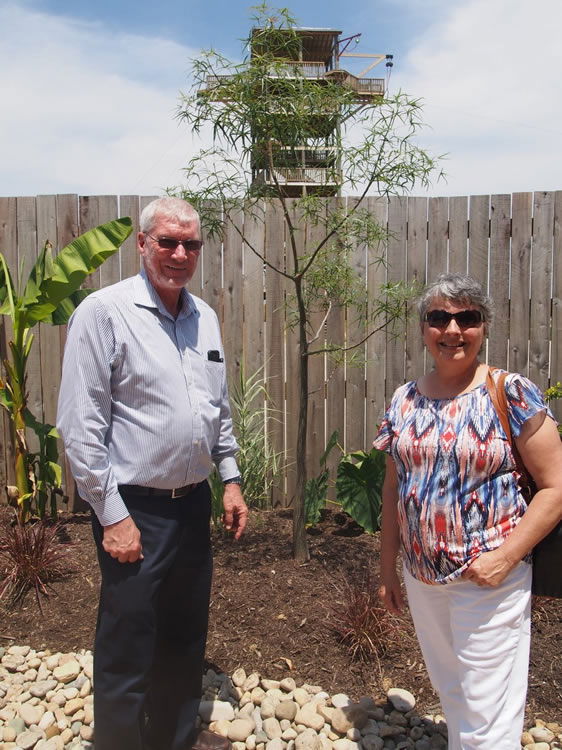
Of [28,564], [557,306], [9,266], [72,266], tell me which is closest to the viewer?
[28,564]

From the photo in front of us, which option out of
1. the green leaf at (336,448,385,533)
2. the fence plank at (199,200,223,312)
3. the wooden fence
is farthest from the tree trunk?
the fence plank at (199,200,223,312)

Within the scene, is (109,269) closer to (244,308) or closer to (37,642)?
(244,308)

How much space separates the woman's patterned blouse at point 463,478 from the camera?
1.94m

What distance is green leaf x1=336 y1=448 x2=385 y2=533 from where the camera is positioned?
4621 millimetres

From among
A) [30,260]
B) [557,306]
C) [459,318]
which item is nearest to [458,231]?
[557,306]

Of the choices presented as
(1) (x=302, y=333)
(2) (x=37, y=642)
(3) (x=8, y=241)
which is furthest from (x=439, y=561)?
(3) (x=8, y=241)

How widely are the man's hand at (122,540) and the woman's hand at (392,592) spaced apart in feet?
3.05

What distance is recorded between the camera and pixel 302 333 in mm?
3877

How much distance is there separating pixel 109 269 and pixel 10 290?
2.59ft

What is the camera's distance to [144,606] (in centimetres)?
225

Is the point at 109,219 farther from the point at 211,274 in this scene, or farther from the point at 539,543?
the point at 539,543

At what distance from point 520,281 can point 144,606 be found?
155 inches

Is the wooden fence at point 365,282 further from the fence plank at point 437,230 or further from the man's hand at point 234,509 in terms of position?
the man's hand at point 234,509

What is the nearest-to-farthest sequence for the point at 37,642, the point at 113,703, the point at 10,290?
the point at 113,703, the point at 37,642, the point at 10,290
